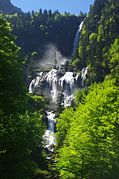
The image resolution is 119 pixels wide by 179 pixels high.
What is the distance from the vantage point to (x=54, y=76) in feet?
631

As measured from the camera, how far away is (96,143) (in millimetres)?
47062

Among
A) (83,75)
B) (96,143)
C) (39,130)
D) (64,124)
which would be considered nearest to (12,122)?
(39,130)

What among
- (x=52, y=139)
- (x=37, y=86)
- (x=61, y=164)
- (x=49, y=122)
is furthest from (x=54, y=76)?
(x=61, y=164)

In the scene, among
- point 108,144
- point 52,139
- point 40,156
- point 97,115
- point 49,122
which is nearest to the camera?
point 108,144

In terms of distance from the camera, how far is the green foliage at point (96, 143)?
4559 centimetres

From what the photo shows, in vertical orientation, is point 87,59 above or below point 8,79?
above

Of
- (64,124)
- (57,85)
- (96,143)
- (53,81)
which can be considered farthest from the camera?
(53,81)

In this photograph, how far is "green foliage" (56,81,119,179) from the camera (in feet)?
150

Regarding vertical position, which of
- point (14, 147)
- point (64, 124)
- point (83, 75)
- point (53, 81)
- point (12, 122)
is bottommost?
point (64, 124)

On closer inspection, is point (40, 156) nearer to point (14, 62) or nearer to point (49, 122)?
point (14, 62)

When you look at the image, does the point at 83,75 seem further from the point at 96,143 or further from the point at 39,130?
the point at 39,130

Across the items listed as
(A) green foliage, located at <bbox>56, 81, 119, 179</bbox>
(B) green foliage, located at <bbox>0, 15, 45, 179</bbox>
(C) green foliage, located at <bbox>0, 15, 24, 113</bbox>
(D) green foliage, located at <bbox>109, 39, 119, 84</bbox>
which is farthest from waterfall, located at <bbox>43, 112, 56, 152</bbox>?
(C) green foliage, located at <bbox>0, 15, 24, 113</bbox>

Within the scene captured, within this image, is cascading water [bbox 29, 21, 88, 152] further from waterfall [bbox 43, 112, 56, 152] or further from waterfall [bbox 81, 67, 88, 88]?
waterfall [bbox 43, 112, 56, 152]

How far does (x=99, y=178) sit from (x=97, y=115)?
278 inches
